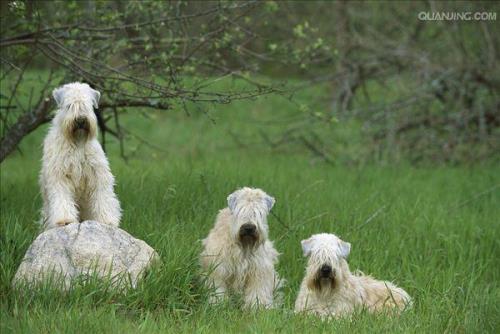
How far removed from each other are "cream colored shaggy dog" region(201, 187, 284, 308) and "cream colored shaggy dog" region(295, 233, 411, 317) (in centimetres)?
43

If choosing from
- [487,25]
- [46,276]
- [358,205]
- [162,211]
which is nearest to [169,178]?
[162,211]

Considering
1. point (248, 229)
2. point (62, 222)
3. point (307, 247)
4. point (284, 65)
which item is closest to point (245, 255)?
point (248, 229)

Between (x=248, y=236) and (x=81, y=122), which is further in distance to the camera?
(x=248, y=236)

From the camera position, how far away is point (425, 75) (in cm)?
1688


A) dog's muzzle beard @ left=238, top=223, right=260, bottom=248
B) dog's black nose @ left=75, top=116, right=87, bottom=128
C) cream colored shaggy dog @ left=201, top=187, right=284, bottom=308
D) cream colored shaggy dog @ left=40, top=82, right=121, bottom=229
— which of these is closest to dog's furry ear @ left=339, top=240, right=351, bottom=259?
cream colored shaggy dog @ left=201, top=187, right=284, bottom=308

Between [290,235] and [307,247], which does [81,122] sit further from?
[290,235]

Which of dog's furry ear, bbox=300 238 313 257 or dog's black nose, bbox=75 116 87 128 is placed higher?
dog's black nose, bbox=75 116 87 128

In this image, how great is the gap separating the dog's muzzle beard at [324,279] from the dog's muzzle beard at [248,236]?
70 centimetres

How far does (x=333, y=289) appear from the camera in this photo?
870 cm

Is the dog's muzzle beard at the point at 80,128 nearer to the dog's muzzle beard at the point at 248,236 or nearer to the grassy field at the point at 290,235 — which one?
the grassy field at the point at 290,235

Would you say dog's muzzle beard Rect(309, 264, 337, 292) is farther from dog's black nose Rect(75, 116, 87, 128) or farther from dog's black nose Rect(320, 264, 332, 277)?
dog's black nose Rect(75, 116, 87, 128)

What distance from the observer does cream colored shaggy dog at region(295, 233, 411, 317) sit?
8562mm

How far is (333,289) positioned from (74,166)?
9.48 ft

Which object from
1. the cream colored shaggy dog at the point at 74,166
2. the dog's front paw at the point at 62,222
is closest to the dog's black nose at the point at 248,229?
the cream colored shaggy dog at the point at 74,166
